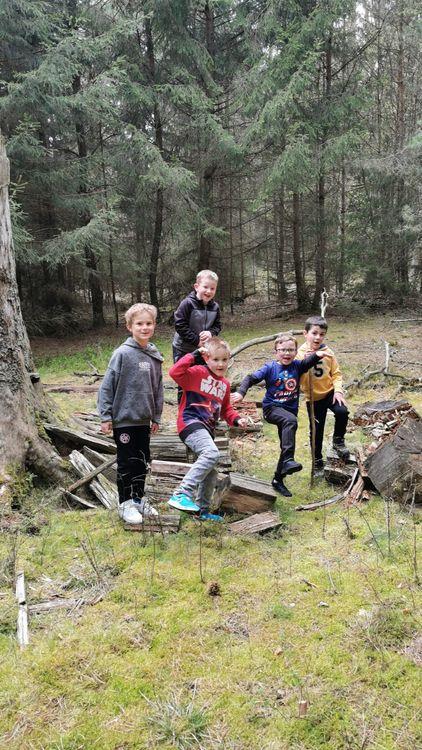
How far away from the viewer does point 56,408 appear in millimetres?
5566

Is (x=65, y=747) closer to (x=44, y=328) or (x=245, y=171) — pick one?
(x=44, y=328)

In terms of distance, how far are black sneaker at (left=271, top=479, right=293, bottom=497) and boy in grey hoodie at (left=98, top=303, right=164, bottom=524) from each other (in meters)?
1.40

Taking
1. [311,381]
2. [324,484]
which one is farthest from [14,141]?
[324,484]

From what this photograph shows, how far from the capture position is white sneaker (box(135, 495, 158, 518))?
406 cm

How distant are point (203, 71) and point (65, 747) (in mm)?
18184

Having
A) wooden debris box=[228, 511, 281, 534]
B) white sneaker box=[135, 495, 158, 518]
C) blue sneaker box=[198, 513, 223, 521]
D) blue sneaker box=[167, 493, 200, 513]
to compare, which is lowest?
wooden debris box=[228, 511, 281, 534]

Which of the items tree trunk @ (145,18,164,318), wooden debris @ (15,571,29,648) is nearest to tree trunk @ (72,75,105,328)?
tree trunk @ (145,18,164,318)

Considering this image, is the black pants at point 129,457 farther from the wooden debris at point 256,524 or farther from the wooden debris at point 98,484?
the wooden debris at point 256,524

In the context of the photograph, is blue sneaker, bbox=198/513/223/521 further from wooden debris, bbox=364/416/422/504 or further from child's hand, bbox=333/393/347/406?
child's hand, bbox=333/393/347/406

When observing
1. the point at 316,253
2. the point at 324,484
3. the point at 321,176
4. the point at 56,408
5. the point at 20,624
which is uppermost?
the point at 321,176

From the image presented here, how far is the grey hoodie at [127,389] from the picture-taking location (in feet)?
13.1

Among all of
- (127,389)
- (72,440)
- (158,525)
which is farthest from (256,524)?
(72,440)

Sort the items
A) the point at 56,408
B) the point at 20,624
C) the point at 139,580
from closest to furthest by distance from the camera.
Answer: the point at 20,624 → the point at 139,580 → the point at 56,408

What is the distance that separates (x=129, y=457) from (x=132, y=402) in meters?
0.51
